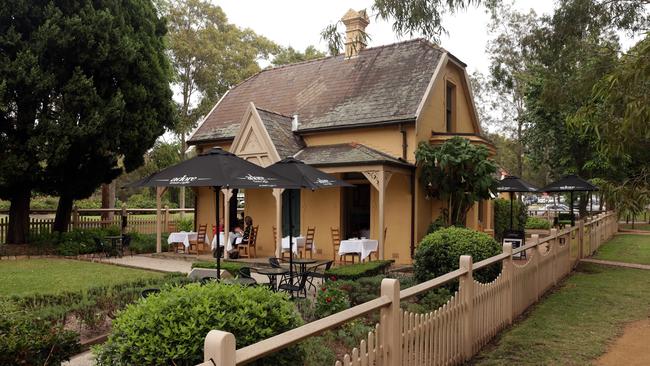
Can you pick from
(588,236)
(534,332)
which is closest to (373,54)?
(588,236)

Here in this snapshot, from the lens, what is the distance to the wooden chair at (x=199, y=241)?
56.6 feet

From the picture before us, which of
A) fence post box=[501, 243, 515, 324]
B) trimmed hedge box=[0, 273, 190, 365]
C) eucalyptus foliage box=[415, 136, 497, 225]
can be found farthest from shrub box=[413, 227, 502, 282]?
trimmed hedge box=[0, 273, 190, 365]

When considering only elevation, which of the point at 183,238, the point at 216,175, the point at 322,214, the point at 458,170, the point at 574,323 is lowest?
the point at 574,323

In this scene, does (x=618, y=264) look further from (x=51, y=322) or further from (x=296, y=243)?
(x=51, y=322)

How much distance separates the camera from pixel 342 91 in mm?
17953

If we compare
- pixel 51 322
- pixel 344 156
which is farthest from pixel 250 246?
pixel 51 322

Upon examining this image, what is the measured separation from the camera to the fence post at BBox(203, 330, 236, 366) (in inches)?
94.7

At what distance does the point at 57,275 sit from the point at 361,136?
31.7 ft

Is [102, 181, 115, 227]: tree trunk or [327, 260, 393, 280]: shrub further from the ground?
[102, 181, 115, 227]: tree trunk

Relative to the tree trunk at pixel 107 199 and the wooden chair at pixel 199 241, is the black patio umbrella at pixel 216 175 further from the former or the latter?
the tree trunk at pixel 107 199

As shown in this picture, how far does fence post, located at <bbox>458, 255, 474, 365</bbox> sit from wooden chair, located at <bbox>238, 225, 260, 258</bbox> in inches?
420

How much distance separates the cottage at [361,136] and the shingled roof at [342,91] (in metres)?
0.05

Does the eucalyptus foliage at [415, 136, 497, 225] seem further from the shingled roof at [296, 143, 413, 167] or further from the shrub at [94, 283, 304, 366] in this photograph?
the shrub at [94, 283, 304, 366]

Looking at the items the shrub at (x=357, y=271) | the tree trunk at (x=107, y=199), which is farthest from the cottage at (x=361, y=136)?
the tree trunk at (x=107, y=199)
